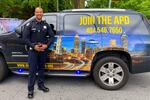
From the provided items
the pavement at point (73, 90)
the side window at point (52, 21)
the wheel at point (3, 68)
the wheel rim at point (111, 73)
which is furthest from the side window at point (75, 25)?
the wheel at point (3, 68)

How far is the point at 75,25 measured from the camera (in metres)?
6.23

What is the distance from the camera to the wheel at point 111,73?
242 inches

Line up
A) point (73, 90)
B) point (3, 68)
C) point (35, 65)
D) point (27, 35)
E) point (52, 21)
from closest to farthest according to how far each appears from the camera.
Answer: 1. point (27, 35)
2. point (35, 65)
3. point (73, 90)
4. point (52, 21)
5. point (3, 68)

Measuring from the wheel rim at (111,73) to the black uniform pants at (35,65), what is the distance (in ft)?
4.35

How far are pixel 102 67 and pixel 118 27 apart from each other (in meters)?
0.97

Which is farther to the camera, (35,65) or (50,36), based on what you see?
(50,36)

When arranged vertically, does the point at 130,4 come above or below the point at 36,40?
above

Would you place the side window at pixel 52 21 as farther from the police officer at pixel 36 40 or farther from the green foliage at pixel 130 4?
the green foliage at pixel 130 4

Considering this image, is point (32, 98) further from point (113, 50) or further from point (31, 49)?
point (113, 50)

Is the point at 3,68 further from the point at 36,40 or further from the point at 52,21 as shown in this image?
the point at 52,21

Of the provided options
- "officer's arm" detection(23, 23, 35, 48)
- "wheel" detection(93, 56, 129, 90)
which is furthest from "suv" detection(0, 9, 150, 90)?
"officer's arm" detection(23, 23, 35, 48)

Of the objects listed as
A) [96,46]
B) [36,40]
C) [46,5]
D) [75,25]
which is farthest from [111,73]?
[46,5]

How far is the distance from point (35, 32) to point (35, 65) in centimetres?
70

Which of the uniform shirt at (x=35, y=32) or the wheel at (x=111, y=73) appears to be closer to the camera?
the uniform shirt at (x=35, y=32)
